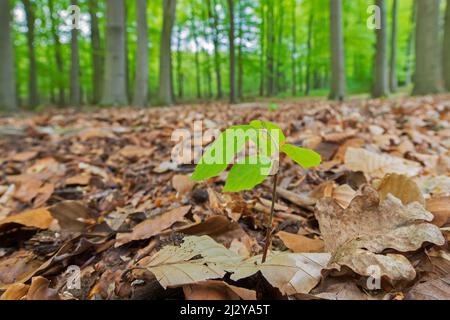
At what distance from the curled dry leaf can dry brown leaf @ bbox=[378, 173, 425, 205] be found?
0.11 metres

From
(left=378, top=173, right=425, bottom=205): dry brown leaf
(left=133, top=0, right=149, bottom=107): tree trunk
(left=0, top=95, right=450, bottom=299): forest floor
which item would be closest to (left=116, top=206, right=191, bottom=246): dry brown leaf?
(left=0, top=95, right=450, bottom=299): forest floor

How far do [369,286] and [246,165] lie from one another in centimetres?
32

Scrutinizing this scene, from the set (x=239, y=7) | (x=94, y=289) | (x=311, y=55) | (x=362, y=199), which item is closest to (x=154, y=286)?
(x=94, y=289)

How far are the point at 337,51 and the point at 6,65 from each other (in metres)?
7.92

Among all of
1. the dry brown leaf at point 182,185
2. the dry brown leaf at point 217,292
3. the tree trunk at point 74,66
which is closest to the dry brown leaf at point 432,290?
the dry brown leaf at point 217,292

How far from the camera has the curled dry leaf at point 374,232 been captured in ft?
2.16

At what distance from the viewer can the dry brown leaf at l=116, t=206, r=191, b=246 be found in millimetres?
983

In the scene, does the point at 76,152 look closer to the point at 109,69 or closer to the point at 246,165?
the point at 246,165

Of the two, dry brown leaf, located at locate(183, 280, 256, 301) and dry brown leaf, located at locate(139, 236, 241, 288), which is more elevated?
dry brown leaf, located at locate(139, 236, 241, 288)

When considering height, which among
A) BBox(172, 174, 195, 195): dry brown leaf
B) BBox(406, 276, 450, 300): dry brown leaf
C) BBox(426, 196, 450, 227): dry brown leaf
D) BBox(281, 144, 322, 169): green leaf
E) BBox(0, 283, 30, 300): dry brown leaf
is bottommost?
BBox(0, 283, 30, 300): dry brown leaf

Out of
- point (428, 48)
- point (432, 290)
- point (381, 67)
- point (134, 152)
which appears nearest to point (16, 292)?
point (432, 290)

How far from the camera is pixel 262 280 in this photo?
69cm

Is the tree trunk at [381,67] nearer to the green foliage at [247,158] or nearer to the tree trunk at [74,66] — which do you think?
the tree trunk at [74,66]

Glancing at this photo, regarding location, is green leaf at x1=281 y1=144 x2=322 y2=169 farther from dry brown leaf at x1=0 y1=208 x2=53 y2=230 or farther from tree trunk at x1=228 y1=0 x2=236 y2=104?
tree trunk at x1=228 y1=0 x2=236 y2=104
